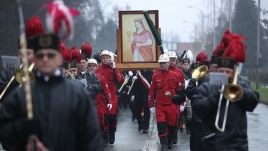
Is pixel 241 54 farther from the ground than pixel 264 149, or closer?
farther from the ground

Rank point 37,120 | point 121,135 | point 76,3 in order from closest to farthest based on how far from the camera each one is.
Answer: point 37,120 < point 121,135 < point 76,3

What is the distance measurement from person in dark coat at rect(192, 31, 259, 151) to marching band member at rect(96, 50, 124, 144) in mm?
7613

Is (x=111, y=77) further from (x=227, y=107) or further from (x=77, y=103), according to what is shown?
(x=77, y=103)

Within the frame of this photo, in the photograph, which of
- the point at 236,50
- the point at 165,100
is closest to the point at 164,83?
the point at 165,100

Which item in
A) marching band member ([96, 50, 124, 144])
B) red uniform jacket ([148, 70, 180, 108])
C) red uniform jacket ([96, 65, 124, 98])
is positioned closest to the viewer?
red uniform jacket ([148, 70, 180, 108])

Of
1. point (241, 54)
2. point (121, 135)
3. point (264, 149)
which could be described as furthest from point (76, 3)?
point (241, 54)

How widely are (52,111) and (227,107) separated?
99.5 inches

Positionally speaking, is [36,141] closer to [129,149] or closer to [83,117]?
[83,117]

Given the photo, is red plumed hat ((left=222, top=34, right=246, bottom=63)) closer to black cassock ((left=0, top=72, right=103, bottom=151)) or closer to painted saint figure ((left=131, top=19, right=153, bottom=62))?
black cassock ((left=0, top=72, right=103, bottom=151))

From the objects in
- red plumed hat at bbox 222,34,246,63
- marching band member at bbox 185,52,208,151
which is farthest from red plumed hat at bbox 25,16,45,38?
marching band member at bbox 185,52,208,151

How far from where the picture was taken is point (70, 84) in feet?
18.1

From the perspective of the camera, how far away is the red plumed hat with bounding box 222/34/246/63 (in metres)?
7.62

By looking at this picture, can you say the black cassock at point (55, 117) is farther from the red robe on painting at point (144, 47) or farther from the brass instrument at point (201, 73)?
the red robe on painting at point (144, 47)

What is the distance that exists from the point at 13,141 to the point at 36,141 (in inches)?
10.8
